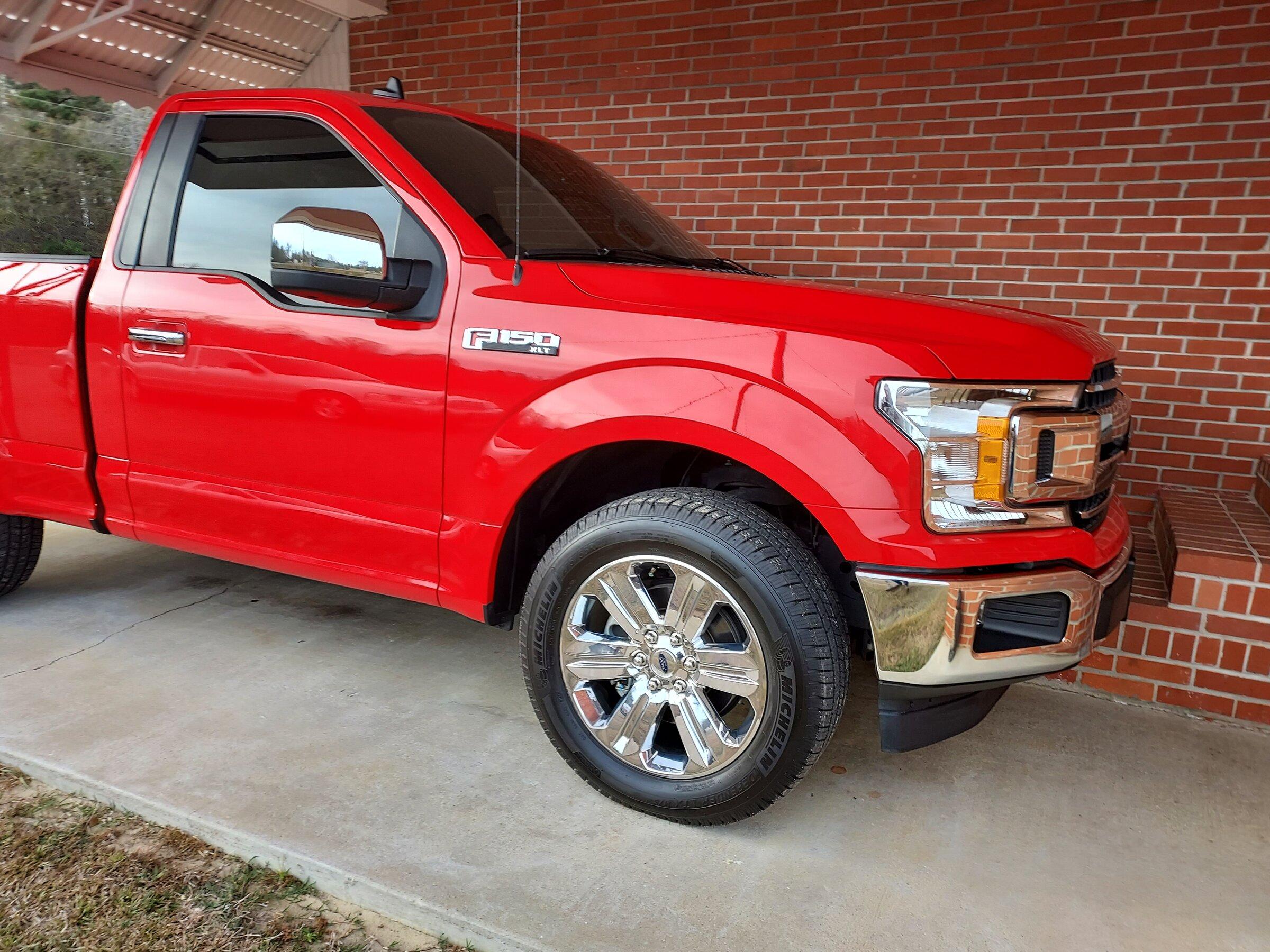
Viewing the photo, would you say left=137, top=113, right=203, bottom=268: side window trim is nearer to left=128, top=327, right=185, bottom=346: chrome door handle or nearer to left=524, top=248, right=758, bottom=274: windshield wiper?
left=128, top=327, right=185, bottom=346: chrome door handle

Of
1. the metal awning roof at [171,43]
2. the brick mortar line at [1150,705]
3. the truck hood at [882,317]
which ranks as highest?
the metal awning roof at [171,43]

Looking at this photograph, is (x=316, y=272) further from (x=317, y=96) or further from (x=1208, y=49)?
(x=1208, y=49)

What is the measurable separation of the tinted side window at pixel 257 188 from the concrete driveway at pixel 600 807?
1.41 meters

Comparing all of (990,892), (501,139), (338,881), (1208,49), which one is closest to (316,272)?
(501,139)

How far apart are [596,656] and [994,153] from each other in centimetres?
366

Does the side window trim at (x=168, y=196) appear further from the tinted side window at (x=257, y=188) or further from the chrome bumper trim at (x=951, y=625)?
the chrome bumper trim at (x=951, y=625)

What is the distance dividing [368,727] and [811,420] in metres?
1.70

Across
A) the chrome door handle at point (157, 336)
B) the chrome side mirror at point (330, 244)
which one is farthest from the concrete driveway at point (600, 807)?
the chrome side mirror at point (330, 244)

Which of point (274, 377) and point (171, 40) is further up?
point (171, 40)

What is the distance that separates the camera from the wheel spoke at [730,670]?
2195 mm

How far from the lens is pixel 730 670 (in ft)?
7.30

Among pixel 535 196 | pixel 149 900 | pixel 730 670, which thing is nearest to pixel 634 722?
pixel 730 670

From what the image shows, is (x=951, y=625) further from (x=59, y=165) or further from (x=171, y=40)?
(x=171, y=40)

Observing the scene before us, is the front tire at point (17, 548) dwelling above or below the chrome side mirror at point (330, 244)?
below
